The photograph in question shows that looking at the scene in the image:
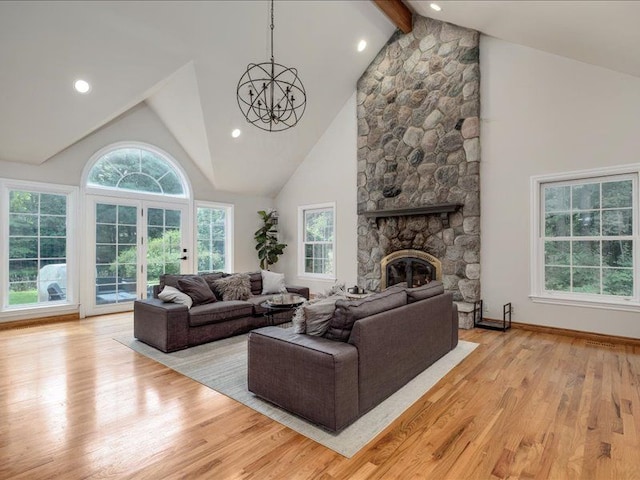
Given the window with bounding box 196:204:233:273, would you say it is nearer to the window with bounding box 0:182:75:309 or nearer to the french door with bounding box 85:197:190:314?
the french door with bounding box 85:197:190:314

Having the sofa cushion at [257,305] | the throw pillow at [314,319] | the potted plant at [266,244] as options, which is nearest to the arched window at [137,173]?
the potted plant at [266,244]

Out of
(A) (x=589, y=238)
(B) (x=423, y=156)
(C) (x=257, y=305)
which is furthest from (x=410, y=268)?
(C) (x=257, y=305)

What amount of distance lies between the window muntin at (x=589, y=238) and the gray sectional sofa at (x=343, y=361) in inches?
110

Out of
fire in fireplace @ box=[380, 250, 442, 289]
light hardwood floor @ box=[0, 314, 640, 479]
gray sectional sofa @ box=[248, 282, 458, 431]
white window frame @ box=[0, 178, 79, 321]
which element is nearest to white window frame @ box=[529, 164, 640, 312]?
light hardwood floor @ box=[0, 314, 640, 479]

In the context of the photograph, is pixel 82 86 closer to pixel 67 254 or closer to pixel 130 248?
pixel 67 254

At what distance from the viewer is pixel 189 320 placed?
3.91 meters

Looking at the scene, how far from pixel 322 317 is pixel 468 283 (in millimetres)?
3449

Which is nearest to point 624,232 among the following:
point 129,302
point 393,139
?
point 393,139

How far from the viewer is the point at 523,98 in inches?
190

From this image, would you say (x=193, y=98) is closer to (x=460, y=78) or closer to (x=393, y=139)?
(x=393, y=139)

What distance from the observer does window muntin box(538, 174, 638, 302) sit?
13.6 ft

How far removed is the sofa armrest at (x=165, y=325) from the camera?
3746 millimetres

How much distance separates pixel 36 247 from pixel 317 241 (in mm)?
4892

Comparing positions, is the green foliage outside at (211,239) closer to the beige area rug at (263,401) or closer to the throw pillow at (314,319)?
→ the beige area rug at (263,401)
